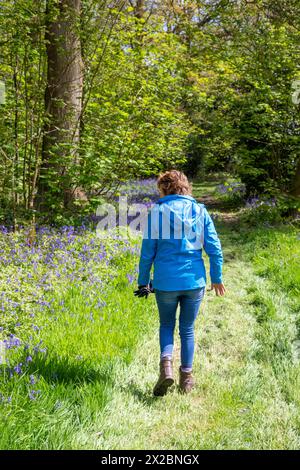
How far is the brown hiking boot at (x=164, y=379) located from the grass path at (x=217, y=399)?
7cm

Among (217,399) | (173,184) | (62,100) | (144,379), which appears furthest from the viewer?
(62,100)

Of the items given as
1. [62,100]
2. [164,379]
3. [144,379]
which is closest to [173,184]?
[164,379]

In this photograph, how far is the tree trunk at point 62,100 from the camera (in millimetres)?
7008

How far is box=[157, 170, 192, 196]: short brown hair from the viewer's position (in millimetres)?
3477

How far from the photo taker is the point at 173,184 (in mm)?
3475

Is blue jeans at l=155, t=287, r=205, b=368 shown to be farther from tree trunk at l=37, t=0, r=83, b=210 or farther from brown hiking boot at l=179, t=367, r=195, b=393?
tree trunk at l=37, t=0, r=83, b=210

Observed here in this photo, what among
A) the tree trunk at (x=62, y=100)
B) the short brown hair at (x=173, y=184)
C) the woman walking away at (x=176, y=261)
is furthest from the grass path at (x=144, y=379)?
the tree trunk at (x=62, y=100)

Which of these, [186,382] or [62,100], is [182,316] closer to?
[186,382]

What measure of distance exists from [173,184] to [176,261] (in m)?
0.65

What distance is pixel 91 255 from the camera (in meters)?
6.33
